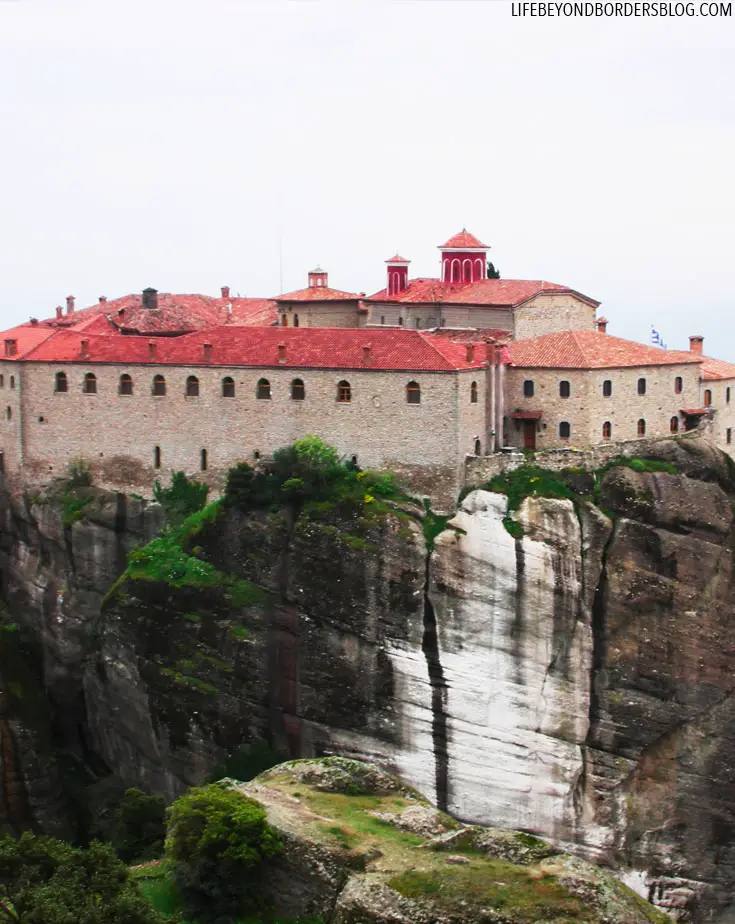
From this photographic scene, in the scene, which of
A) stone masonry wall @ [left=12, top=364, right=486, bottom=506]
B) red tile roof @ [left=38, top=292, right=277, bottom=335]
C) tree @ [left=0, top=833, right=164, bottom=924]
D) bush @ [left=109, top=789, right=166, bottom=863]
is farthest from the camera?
red tile roof @ [left=38, top=292, right=277, bottom=335]

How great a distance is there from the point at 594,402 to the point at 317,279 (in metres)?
16.6

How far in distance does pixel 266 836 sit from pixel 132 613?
20.3 metres

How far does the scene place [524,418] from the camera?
212 feet

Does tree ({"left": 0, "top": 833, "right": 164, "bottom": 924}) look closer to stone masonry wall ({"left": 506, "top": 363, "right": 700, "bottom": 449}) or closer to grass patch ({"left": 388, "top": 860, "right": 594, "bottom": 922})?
grass patch ({"left": 388, "top": 860, "right": 594, "bottom": 922})

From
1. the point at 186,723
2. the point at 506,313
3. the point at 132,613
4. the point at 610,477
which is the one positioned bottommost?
the point at 186,723

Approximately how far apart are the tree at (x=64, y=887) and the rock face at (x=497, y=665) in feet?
61.8

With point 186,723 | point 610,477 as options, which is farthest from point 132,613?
point 610,477

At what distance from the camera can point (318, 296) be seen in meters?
74.4

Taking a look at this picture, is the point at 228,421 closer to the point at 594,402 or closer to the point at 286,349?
the point at 286,349

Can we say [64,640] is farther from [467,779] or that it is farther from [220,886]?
[220,886]

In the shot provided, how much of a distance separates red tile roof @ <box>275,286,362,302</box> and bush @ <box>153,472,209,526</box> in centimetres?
1194

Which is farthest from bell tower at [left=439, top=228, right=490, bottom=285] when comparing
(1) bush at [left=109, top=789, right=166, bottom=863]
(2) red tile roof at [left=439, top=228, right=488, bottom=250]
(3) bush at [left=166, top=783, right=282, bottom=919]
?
(3) bush at [left=166, top=783, right=282, bottom=919]

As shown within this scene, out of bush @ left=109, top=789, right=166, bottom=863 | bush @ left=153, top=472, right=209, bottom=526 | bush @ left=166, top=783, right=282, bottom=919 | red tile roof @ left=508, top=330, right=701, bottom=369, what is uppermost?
red tile roof @ left=508, top=330, right=701, bottom=369

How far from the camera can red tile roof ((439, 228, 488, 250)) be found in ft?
244
